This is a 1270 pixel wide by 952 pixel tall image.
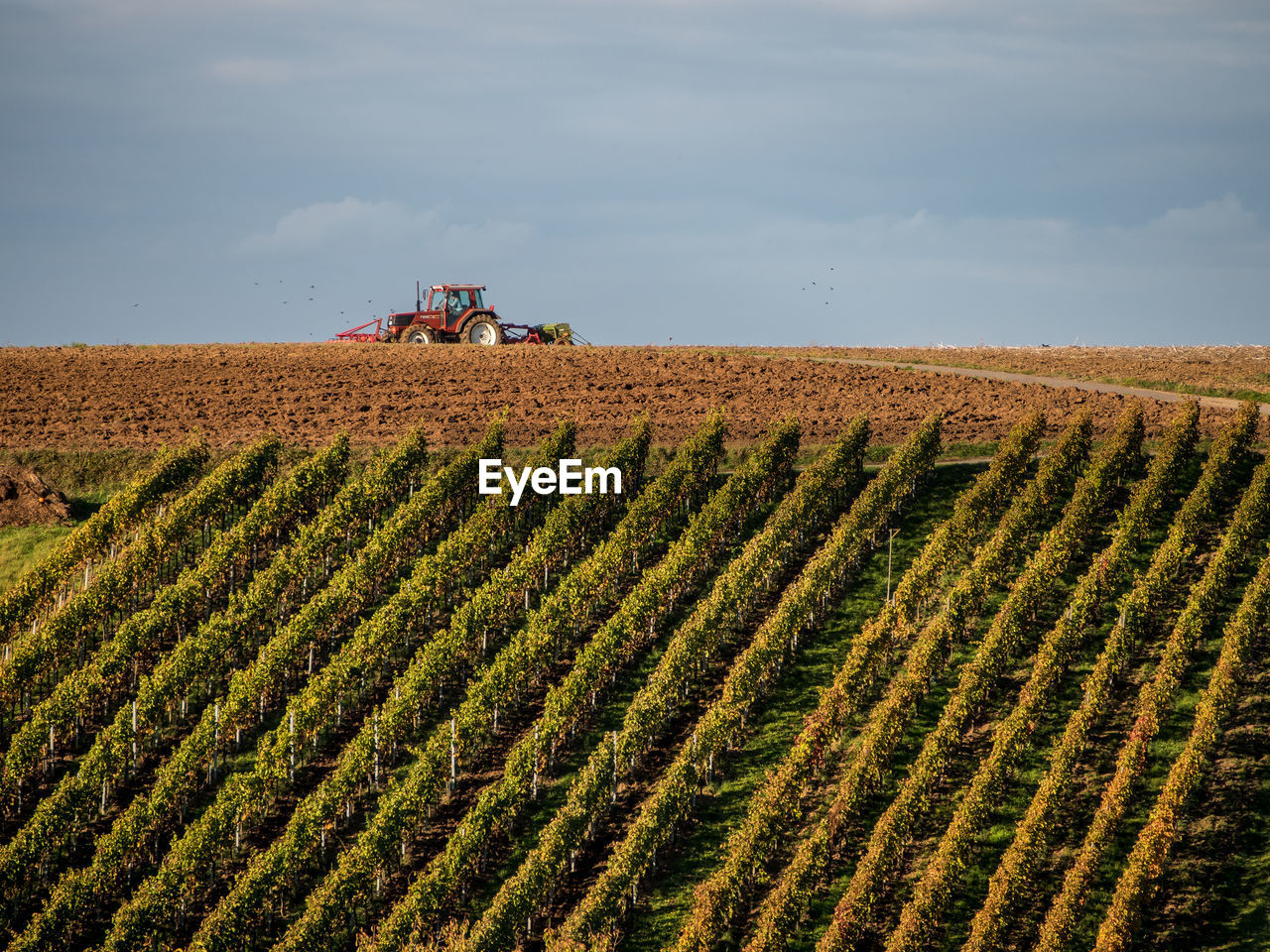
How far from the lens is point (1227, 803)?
28.6 meters

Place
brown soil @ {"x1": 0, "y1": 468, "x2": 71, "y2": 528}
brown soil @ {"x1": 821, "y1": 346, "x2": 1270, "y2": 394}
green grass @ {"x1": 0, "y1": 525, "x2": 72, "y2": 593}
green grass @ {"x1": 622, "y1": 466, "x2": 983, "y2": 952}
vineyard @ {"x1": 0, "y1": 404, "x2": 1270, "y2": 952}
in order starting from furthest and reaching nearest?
1. brown soil @ {"x1": 821, "y1": 346, "x2": 1270, "y2": 394}
2. brown soil @ {"x1": 0, "y1": 468, "x2": 71, "y2": 528}
3. green grass @ {"x1": 0, "y1": 525, "x2": 72, "y2": 593}
4. green grass @ {"x1": 622, "y1": 466, "x2": 983, "y2": 952}
5. vineyard @ {"x1": 0, "y1": 404, "x2": 1270, "y2": 952}

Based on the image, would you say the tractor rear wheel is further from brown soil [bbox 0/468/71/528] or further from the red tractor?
brown soil [bbox 0/468/71/528]

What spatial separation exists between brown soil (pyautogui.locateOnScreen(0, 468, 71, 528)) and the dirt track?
2755mm

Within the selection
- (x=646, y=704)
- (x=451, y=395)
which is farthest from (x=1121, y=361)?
(x=646, y=704)

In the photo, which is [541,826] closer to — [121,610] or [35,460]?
[121,610]

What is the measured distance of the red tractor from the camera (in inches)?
2389

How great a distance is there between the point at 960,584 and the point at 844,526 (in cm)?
447

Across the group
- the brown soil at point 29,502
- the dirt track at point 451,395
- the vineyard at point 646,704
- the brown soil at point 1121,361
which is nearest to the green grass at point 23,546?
the brown soil at point 29,502

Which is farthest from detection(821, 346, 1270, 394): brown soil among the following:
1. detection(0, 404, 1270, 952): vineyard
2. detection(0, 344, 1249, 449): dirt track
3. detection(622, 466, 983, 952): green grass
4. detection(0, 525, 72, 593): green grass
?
detection(0, 525, 72, 593): green grass

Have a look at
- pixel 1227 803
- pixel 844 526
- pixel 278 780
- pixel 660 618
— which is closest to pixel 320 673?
pixel 278 780

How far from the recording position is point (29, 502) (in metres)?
40.3

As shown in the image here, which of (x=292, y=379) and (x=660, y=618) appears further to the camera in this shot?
(x=292, y=379)

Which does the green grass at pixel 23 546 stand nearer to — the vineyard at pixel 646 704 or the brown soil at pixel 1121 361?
the vineyard at pixel 646 704

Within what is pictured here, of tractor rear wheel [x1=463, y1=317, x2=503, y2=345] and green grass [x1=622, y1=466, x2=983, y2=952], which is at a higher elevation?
tractor rear wheel [x1=463, y1=317, x2=503, y2=345]
